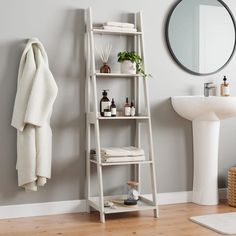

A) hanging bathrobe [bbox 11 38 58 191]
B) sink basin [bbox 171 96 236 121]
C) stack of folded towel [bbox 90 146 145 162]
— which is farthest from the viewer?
sink basin [bbox 171 96 236 121]

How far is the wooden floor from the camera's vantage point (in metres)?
3.07

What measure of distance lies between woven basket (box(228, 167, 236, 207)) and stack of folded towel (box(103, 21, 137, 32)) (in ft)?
4.69

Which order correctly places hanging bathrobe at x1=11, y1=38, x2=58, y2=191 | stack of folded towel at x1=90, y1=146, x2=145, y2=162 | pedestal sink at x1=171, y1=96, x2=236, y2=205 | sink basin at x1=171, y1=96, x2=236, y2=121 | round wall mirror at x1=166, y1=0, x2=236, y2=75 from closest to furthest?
hanging bathrobe at x1=11, y1=38, x2=58, y2=191
stack of folded towel at x1=90, y1=146, x2=145, y2=162
sink basin at x1=171, y1=96, x2=236, y2=121
pedestal sink at x1=171, y1=96, x2=236, y2=205
round wall mirror at x1=166, y1=0, x2=236, y2=75

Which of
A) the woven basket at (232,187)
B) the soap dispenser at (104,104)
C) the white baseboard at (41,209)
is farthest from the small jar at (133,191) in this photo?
the woven basket at (232,187)

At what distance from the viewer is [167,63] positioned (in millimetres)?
3947

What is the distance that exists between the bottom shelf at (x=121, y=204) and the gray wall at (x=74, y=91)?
0.26 feet

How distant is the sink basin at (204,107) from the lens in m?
3.63

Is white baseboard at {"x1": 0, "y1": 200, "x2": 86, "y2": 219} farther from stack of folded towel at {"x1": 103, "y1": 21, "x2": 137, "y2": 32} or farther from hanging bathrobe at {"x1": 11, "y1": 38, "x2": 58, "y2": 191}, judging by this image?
stack of folded towel at {"x1": 103, "y1": 21, "x2": 137, "y2": 32}

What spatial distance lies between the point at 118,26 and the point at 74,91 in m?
0.62

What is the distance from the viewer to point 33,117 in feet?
10.6

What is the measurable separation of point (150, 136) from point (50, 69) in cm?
93

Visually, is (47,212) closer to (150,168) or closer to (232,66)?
(150,168)

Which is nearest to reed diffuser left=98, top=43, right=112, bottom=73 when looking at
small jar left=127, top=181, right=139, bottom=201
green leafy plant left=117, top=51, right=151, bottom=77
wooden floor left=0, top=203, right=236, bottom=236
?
green leafy plant left=117, top=51, right=151, bottom=77

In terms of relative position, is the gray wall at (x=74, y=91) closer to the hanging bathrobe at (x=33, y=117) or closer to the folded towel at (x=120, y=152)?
the hanging bathrobe at (x=33, y=117)
